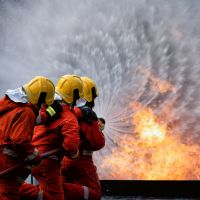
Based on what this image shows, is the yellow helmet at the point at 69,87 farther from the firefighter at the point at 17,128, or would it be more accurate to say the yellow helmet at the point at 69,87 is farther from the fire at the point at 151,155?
the fire at the point at 151,155

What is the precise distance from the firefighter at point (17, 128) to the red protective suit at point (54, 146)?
15.6 inches

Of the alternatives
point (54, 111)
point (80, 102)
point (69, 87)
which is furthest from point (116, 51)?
point (54, 111)

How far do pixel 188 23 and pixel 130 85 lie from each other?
5.82ft

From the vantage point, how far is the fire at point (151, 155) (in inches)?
335

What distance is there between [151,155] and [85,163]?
13.5 feet

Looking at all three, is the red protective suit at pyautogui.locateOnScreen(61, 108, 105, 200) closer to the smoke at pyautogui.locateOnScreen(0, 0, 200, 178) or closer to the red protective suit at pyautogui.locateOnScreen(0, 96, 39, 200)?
the red protective suit at pyautogui.locateOnScreen(0, 96, 39, 200)

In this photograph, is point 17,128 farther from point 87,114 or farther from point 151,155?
point 151,155

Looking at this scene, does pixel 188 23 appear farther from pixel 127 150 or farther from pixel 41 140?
pixel 41 140

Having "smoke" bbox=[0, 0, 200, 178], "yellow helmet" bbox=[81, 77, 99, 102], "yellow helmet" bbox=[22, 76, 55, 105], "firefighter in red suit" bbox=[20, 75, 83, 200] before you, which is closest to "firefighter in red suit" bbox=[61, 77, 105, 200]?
"yellow helmet" bbox=[81, 77, 99, 102]

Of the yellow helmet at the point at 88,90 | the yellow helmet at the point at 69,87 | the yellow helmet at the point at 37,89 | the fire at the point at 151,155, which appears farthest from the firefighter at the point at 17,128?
the fire at the point at 151,155

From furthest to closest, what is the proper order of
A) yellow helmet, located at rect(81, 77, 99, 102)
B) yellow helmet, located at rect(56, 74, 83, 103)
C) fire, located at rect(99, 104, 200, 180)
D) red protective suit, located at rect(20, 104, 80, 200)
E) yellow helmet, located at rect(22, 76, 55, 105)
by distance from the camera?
fire, located at rect(99, 104, 200, 180) < yellow helmet, located at rect(81, 77, 99, 102) < yellow helmet, located at rect(56, 74, 83, 103) < red protective suit, located at rect(20, 104, 80, 200) < yellow helmet, located at rect(22, 76, 55, 105)

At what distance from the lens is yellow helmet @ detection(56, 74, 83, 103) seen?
4.71m

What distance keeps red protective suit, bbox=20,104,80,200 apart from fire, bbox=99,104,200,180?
445 cm

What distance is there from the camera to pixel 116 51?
30.9ft
